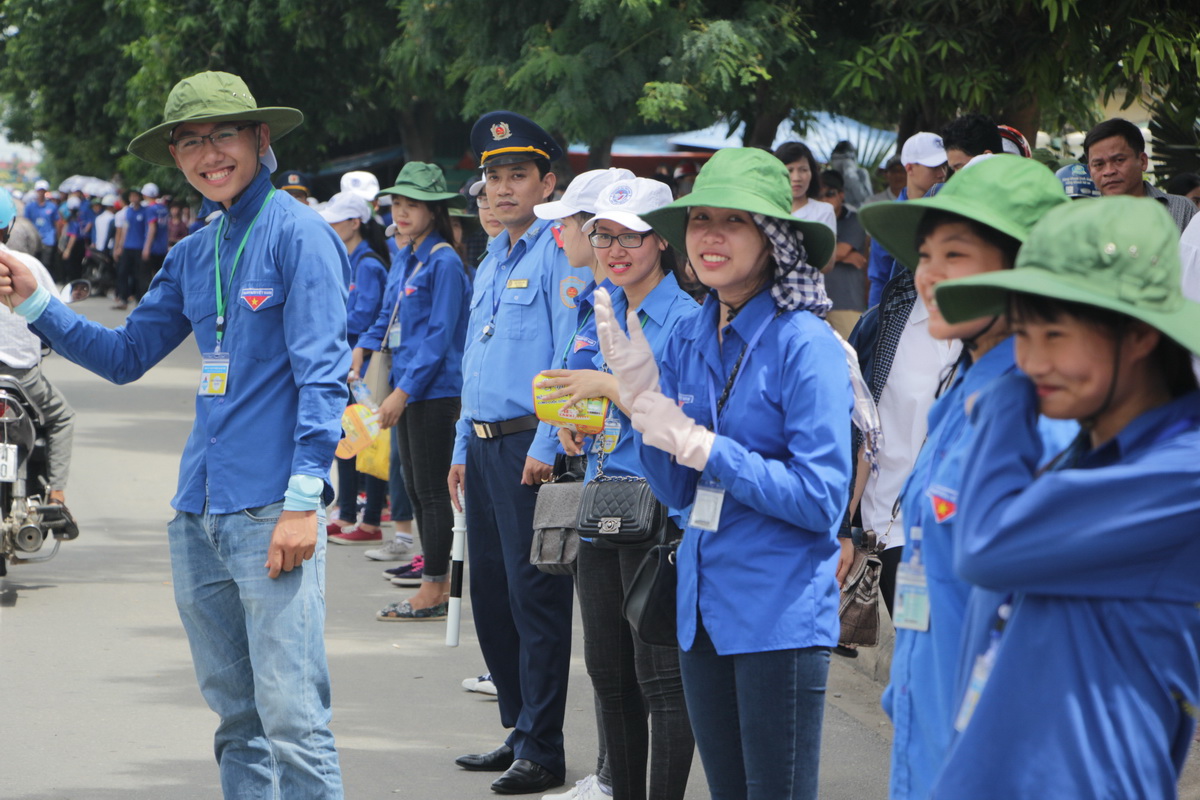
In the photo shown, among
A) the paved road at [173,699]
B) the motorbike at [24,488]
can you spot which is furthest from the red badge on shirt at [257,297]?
the motorbike at [24,488]

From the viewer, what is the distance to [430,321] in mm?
7570

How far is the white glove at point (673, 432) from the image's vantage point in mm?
3105

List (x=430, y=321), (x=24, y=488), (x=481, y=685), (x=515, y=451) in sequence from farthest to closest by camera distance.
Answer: (x=24, y=488) → (x=430, y=321) → (x=481, y=685) → (x=515, y=451)

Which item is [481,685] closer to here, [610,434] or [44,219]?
[610,434]

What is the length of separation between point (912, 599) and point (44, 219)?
36.3 metres

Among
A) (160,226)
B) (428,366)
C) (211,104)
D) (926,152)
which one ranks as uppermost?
(160,226)

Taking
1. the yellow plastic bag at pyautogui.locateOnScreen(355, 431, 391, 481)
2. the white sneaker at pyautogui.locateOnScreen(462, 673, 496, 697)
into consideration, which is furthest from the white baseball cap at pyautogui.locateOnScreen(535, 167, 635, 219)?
the yellow plastic bag at pyautogui.locateOnScreen(355, 431, 391, 481)

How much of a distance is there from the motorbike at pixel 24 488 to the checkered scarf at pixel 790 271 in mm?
5746

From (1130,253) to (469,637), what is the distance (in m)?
5.71

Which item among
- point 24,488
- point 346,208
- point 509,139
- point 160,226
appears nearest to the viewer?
point 509,139

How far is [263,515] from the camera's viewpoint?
3773mm

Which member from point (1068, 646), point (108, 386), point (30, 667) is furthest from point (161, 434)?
point (1068, 646)

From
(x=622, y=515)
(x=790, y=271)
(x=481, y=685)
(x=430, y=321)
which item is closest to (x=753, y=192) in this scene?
(x=790, y=271)

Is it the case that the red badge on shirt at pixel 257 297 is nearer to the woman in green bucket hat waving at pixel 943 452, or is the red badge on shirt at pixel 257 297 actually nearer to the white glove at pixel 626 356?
the white glove at pixel 626 356
